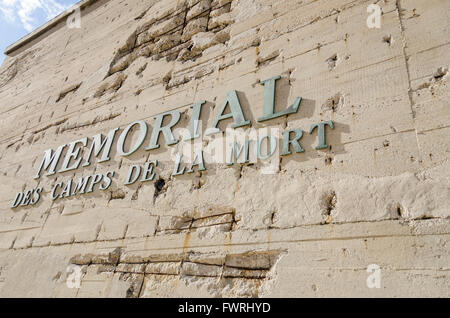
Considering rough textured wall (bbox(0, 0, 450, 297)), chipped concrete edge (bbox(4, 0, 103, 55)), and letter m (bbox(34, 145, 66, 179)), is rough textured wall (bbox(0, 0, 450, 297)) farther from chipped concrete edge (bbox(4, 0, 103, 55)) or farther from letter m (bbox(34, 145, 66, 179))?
chipped concrete edge (bbox(4, 0, 103, 55))

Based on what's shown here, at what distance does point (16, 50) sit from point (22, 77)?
1.61 metres

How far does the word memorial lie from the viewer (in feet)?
7.97

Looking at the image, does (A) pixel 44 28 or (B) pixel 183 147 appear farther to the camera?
(A) pixel 44 28

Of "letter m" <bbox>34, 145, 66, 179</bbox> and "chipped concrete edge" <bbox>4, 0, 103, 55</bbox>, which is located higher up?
"chipped concrete edge" <bbox>4, 0, 103, 55</bbox>

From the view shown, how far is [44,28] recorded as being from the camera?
22.0 ft

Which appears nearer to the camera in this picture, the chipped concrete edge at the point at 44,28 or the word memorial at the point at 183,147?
A: the word memorial at the point at 183,147

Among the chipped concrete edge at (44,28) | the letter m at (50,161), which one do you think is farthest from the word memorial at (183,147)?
the chipped concrete edge at (44,28)

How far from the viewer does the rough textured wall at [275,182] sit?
1777mm

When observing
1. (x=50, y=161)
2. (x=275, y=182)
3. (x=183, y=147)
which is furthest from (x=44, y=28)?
(x=275, y=182)

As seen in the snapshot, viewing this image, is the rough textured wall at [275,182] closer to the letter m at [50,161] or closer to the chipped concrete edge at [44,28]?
the letter m at [50,161]

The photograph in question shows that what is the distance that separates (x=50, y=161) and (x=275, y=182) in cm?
306

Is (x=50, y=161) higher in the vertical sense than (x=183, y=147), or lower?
higher

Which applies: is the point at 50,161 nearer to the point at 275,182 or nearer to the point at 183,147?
the point at 183,147

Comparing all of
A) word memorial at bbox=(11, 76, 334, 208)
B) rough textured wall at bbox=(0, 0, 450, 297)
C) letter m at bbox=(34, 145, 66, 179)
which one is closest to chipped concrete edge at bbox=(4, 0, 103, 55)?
rough textured wall at bbox=(0, 0, 450, 297)
